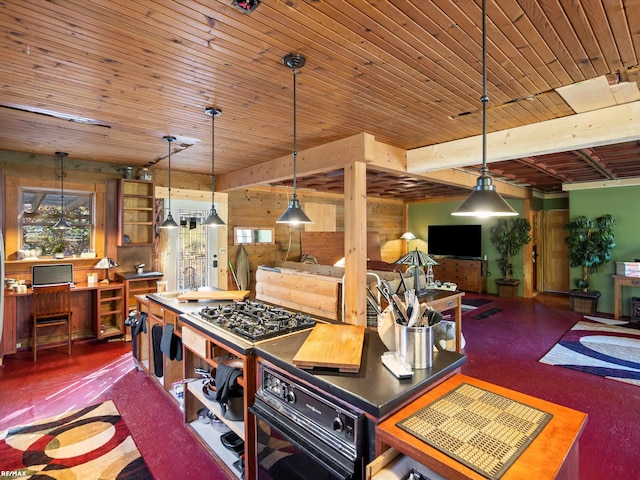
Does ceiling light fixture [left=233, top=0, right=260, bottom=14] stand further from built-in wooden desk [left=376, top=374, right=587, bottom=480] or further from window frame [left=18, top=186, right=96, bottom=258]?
window frame [left=18, top=186, right=96, bottom=258]

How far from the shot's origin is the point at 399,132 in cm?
351

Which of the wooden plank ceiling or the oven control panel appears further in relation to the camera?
the wooden plank ceiling

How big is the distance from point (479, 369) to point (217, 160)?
4.26m

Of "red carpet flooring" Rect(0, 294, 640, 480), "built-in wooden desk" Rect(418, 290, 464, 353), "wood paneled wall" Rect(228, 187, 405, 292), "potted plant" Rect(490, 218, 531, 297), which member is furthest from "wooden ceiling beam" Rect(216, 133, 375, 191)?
"potted plant" Rect(490, 218, 531, 297)

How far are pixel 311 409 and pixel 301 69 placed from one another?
1968 millimetres

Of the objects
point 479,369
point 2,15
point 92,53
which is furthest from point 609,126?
point 2,15

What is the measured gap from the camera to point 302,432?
1.45 m

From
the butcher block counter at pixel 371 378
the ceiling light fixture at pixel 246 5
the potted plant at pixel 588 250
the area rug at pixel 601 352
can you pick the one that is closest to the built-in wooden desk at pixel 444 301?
the area rug at pixel 601 352

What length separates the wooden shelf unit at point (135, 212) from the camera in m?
4.87

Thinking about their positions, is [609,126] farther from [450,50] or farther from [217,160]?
[217,160]

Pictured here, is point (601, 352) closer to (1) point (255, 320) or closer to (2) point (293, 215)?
(2) point (293, 215)

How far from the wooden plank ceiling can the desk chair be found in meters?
1.73

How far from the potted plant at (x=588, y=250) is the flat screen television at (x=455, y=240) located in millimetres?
2094

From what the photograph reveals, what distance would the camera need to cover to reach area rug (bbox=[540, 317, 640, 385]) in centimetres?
365
